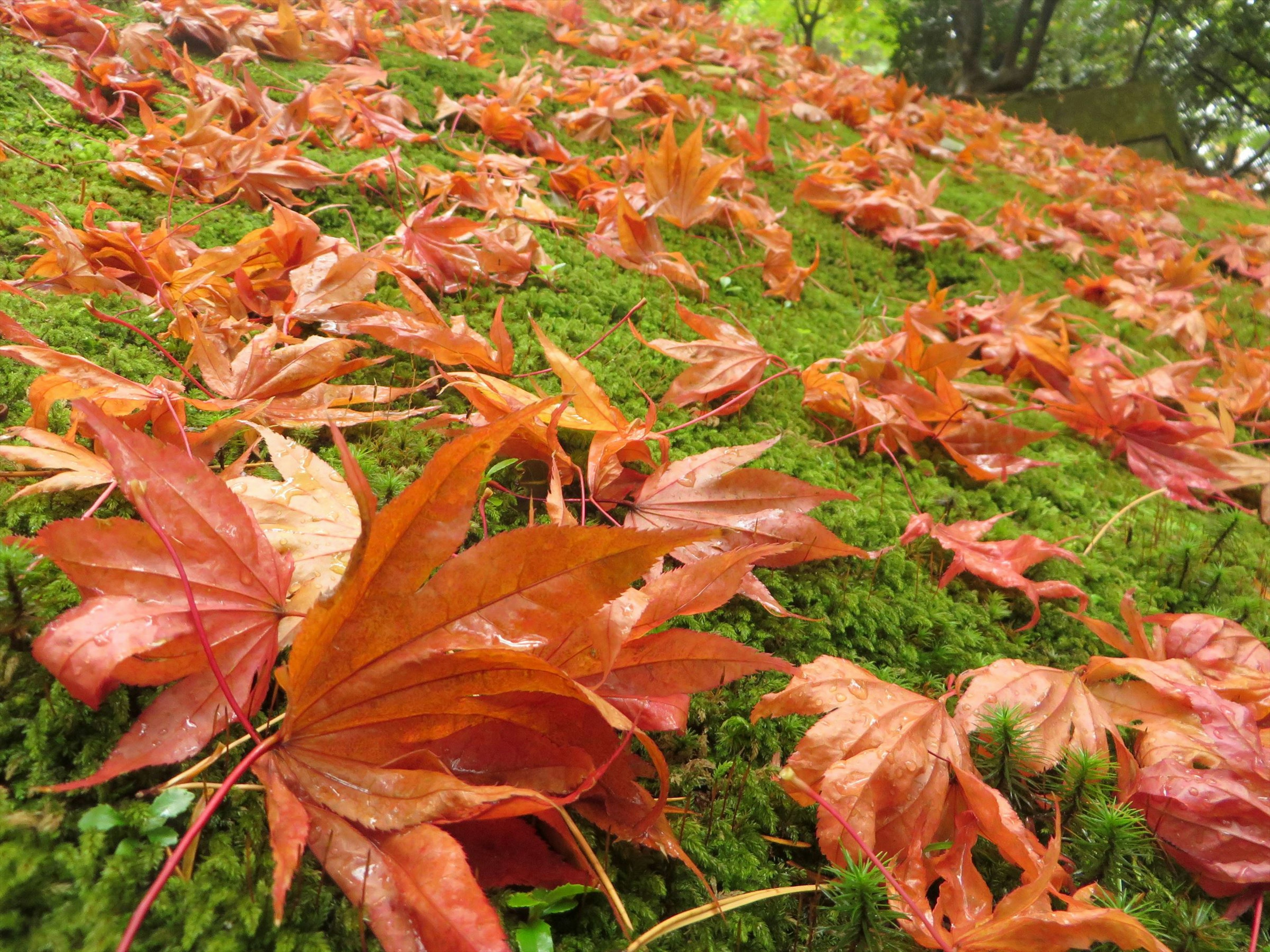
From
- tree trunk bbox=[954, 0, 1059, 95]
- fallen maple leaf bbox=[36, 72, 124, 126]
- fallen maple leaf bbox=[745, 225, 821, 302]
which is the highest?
tree trunk bbox=[954, 0, 1059, 95]

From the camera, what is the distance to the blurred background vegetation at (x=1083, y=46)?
9172 millimetres

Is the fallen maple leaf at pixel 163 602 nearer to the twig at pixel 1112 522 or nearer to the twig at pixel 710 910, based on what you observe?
the twig at pixel 710 910

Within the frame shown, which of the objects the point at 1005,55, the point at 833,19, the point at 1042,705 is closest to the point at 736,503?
the point at 1042,705

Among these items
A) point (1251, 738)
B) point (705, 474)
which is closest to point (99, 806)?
point (705, 474)

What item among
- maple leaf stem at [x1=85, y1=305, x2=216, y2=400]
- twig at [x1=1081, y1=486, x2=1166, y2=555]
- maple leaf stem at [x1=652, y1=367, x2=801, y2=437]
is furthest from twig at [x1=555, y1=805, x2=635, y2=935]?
twig at [x1=1081, y1=486, x2=1166, y2=555]

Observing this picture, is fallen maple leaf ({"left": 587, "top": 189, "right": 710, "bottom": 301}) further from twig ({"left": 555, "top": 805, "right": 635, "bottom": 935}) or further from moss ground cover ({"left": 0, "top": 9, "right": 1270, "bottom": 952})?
twig ({"left": 555, "top": 805, "right": 635, "bottom": 935})

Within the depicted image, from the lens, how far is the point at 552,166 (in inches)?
93.0

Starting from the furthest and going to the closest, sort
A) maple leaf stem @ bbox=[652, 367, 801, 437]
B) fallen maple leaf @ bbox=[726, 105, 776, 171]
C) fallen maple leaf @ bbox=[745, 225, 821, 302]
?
fallen maple leaf @ bbox=[726, 105, 776, 171] → fallen maple leaf @ bbox=[745, 225, 821, 302] → maple leaf stem @ bbox=[652, 367, 801, 437]

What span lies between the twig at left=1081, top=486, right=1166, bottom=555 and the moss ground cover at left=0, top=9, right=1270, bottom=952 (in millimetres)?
19

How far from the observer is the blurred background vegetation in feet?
30.1

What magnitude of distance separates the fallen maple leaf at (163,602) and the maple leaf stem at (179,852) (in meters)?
0.06

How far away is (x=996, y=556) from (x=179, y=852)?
118cm

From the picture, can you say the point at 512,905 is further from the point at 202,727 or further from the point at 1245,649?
the point at 1245,649

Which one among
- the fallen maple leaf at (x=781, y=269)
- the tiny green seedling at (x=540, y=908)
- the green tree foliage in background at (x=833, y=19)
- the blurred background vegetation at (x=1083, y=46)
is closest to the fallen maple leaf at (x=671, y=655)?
the tiny green seedling at (x=540, y=908)
